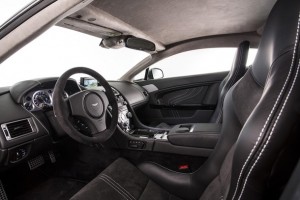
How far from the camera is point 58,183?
2.05 metres

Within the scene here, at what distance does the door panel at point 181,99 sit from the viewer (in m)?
2.91

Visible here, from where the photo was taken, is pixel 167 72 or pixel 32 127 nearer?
pixel 32 127

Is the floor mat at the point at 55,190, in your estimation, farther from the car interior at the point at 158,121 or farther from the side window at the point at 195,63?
the side window at the point at 195,63

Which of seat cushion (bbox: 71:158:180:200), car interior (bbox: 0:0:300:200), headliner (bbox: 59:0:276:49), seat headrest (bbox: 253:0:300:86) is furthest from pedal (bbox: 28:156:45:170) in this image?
seat headrest (bbox: 253:0:300:86)

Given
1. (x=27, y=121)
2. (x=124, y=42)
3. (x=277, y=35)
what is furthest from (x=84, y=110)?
(x=124, y=42)

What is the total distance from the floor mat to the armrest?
0.91 m

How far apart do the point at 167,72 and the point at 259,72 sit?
7.92ft

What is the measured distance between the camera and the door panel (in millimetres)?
2911

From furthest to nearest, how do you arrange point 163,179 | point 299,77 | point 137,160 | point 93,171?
1. point 93,171
2. point 137,160
3. point 163,179
4. point 299,77

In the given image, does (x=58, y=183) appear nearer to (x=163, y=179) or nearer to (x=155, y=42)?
(x=163, y=179)

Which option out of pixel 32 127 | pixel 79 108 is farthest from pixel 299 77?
pixel 32 127

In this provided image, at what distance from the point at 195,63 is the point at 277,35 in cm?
240

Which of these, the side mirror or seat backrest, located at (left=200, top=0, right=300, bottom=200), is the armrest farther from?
the side mirror

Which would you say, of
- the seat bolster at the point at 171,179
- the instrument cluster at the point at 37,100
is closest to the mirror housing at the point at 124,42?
the instrument cluster at the point at 37,100
